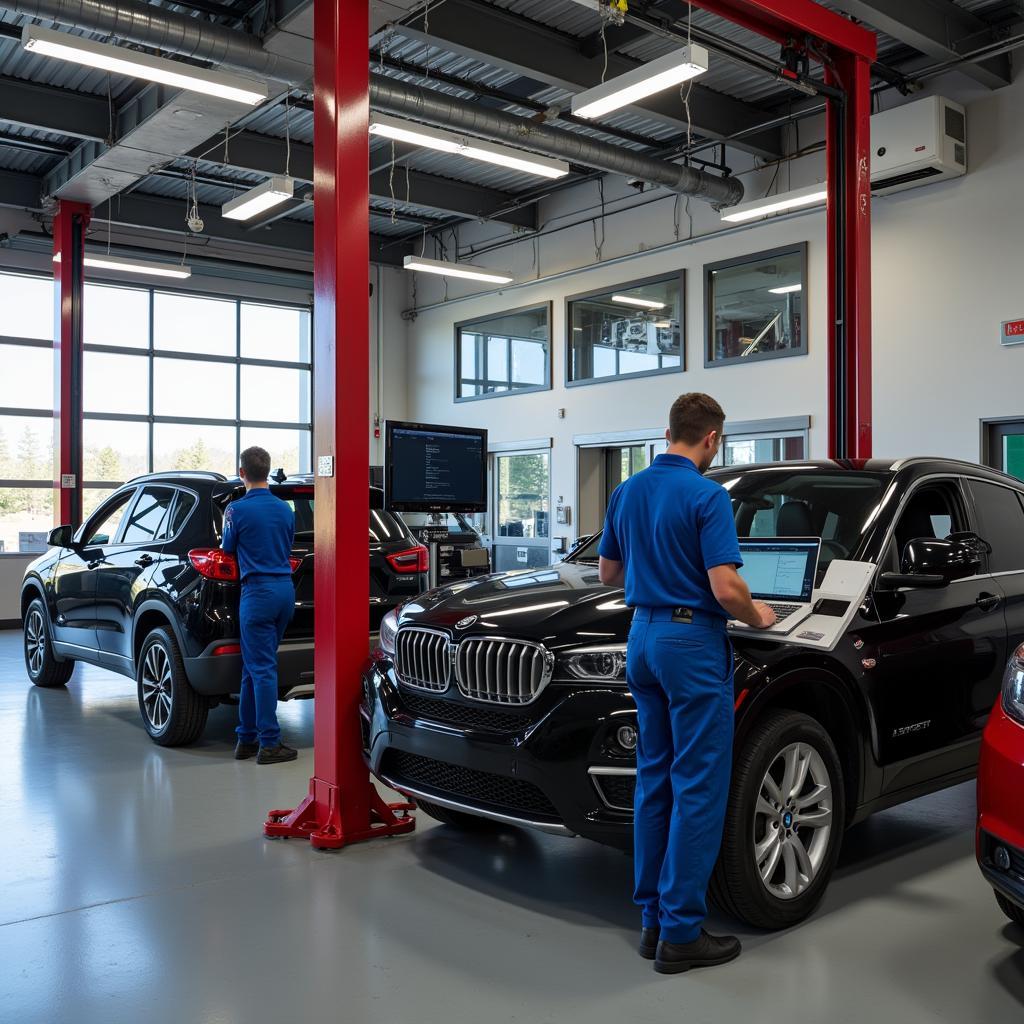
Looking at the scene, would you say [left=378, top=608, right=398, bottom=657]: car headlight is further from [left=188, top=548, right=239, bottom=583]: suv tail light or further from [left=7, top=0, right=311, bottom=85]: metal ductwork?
[left=7, top=0, right=311, bottom=85]: metal ductwork

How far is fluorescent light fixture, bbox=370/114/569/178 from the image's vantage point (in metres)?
8.10

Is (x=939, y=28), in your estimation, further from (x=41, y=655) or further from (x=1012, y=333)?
(x=41, y=655)

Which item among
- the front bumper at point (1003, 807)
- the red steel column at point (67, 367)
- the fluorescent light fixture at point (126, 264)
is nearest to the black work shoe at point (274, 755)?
the front bumper at point (1003, 807)

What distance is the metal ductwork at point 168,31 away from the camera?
7.27 metres

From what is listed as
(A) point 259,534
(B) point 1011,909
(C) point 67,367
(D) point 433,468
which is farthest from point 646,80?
(C) point 67,367

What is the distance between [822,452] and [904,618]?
744 centimetres

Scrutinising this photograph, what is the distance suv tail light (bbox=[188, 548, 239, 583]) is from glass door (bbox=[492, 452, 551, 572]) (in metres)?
8.50

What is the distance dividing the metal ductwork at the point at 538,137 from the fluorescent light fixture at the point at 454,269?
2.24 metres

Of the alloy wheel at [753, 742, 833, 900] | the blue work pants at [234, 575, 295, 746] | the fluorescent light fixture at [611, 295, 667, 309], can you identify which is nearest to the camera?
the alloy wheel at [753, 742, 833, 900]

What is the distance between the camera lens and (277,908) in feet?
12.1

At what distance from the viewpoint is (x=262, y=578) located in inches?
220

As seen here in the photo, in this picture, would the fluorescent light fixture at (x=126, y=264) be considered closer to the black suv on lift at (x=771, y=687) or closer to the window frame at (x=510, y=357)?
the window frame at (x=510, y=357)

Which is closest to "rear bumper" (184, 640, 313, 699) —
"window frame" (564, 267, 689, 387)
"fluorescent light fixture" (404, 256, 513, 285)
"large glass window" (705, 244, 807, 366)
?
"large glass window" (705, 244, 807, 366)

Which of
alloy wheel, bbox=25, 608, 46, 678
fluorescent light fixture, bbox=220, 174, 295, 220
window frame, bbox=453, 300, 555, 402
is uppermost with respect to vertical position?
fluorescent light fixture, bbox=220, 174, 295, 220
